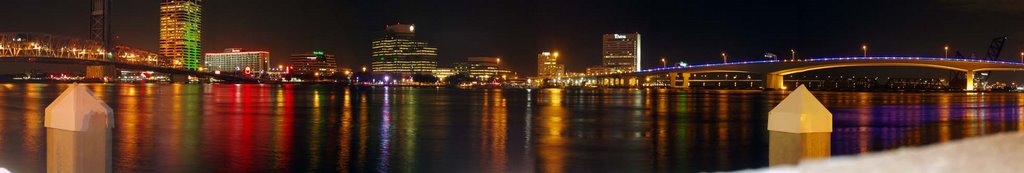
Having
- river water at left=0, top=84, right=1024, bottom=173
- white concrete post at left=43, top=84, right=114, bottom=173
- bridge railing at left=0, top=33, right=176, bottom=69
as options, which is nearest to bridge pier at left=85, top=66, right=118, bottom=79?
bridge railing at left=0, top=33, right=176, bottom=69

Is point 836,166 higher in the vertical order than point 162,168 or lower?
higher

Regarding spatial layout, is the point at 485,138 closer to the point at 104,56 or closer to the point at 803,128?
the point at 803,128

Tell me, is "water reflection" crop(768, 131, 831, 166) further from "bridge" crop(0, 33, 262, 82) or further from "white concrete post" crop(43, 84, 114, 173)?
"bridge" crop(0, 33, 262, 82)

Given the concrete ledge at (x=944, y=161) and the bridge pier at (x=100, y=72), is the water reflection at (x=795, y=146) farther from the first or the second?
the bridge pier at (x=100, y=72)

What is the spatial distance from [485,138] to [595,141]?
2.53 meters

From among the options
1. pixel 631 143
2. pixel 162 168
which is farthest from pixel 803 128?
pixel 631 143

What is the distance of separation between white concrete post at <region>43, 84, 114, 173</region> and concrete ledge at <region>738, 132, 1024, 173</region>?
3.78m

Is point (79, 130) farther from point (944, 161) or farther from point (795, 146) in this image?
point (944, 161)

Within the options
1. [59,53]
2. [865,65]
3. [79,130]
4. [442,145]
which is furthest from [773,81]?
[59,53]

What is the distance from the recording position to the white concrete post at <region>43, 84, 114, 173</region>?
470cm

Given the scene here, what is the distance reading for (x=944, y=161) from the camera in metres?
4.50

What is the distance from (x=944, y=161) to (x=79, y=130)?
4826mm

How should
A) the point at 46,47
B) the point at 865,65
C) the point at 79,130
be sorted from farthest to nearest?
1. the point at 46,47
2. the point at 865,65
3. the point at 79,130

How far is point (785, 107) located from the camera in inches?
166
